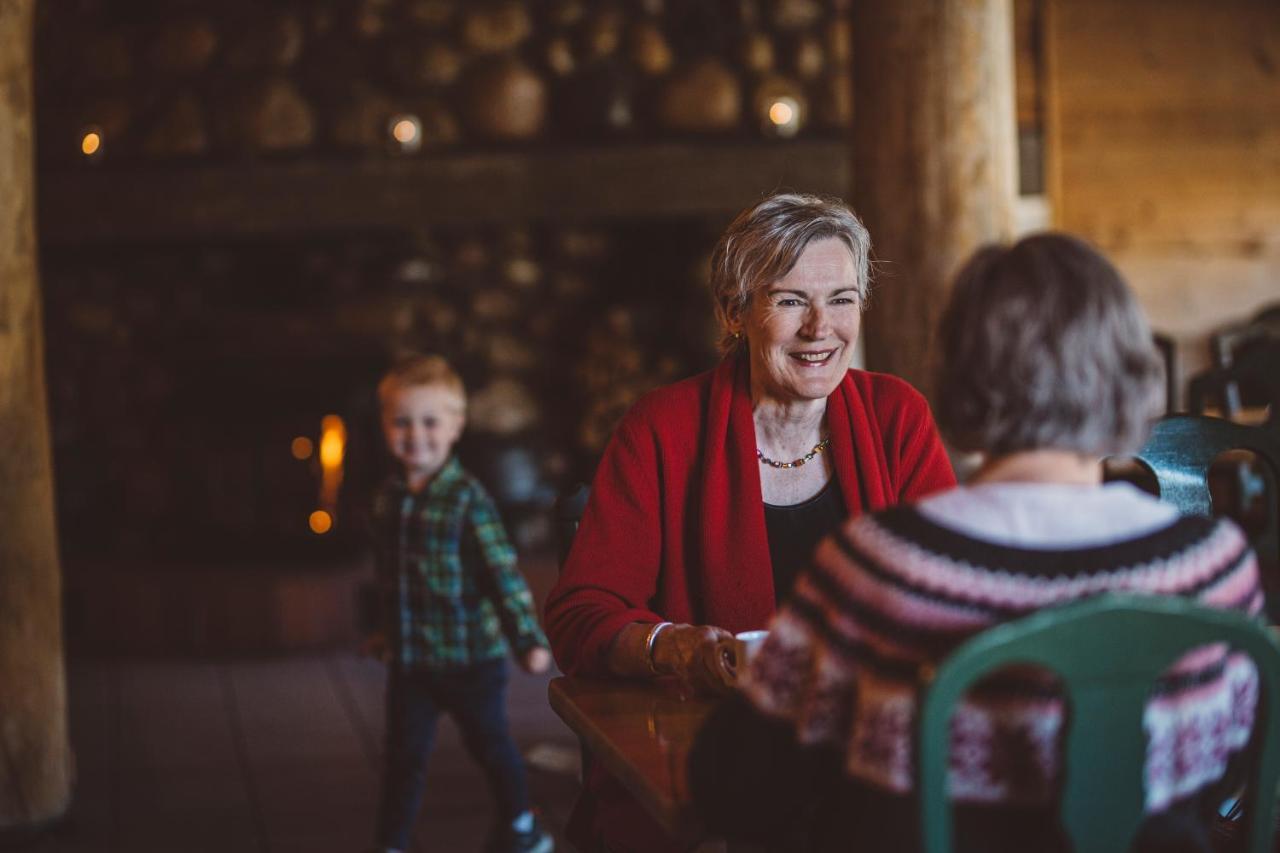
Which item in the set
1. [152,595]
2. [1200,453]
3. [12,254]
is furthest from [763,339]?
[152,595]

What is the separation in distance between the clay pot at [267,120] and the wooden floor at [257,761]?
1.91 metres

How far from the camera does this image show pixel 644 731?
147 centimetres

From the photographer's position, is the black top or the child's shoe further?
the child's shoe

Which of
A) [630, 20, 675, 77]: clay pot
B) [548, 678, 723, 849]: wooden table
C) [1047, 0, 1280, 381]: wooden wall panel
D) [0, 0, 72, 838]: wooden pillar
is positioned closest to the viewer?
[548, 678, 723, 849]: wooden table

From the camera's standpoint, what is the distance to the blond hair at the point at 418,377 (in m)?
2.89

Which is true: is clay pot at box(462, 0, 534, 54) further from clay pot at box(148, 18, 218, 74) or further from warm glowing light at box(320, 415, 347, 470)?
warm glowing light at box(320, 415, 347, 470)

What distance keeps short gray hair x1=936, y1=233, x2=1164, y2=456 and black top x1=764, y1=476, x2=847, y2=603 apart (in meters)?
0.72

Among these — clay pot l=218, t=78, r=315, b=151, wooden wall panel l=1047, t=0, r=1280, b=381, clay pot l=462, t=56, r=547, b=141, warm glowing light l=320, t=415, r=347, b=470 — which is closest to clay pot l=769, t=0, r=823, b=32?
clay pot l=462, t=56, r=547, b=141

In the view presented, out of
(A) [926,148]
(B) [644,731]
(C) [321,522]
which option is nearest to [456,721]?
(B) [644,731]

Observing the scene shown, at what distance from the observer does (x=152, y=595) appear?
199 inches

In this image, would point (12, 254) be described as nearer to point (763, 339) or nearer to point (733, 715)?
point (763, 339)

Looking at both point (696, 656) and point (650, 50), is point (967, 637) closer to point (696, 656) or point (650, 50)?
point (696, 656)

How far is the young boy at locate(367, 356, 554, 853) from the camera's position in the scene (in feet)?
9.30

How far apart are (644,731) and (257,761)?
2.55 m
